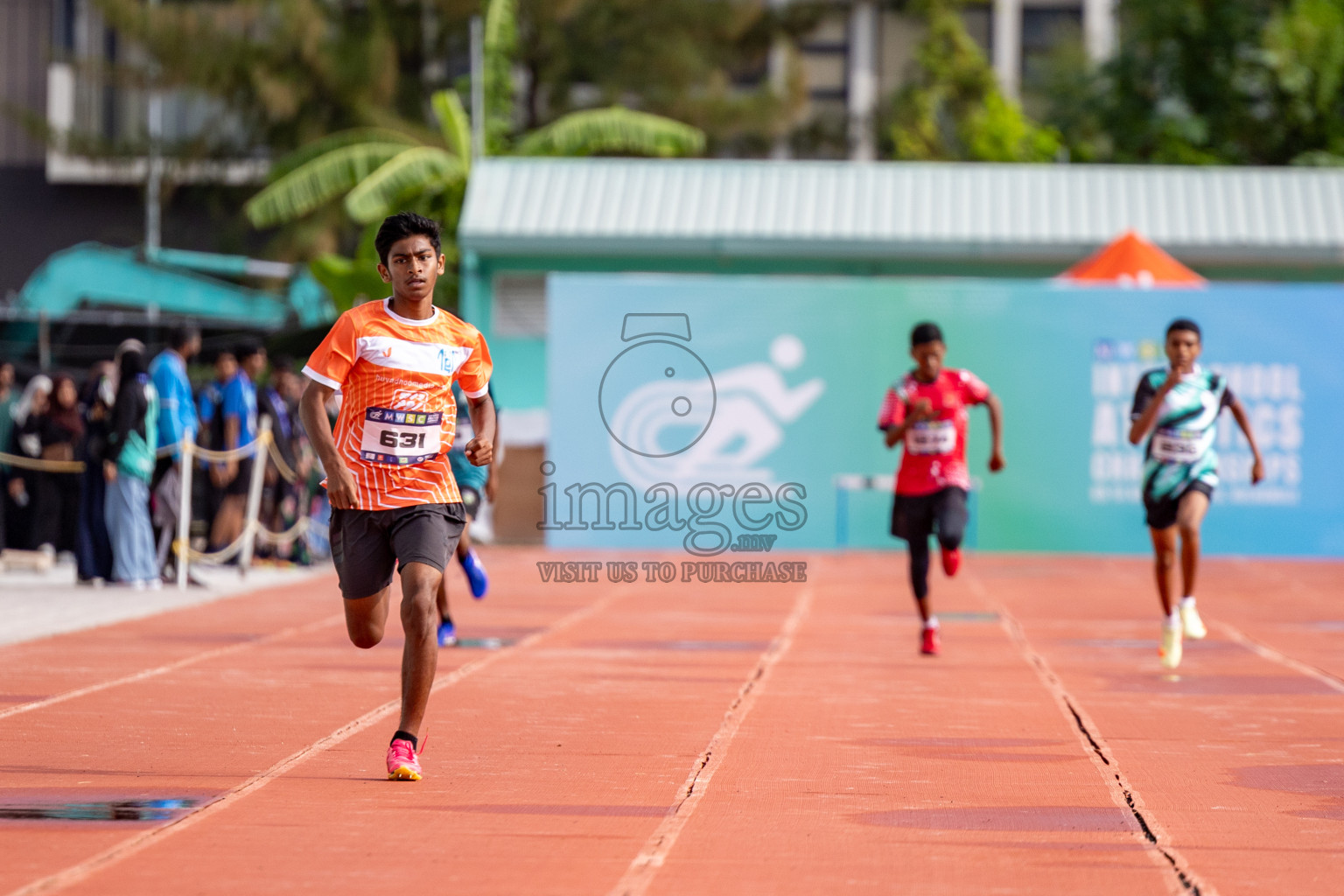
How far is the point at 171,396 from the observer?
15.2 metres

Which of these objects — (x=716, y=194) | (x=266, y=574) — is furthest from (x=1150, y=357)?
(x=266, y=574)

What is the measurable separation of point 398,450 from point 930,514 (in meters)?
4.99

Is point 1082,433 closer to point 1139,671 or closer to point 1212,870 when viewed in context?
point 1139,671

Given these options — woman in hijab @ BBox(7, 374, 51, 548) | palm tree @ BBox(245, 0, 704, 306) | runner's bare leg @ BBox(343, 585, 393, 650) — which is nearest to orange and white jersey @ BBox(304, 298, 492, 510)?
runner's bare leg @ BBox(343, 585, 393, 650)

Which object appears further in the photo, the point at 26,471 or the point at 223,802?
the point at 26,471

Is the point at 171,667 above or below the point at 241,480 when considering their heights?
below

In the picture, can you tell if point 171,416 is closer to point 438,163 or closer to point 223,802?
point 223,802

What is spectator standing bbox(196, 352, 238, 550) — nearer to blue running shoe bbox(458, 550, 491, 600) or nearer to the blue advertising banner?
the blue advertising banner

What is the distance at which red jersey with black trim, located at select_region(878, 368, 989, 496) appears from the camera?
35.4 feet

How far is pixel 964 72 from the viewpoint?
44.5 m

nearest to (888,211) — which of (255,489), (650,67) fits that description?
(255,489)

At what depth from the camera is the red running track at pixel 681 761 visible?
513 centimetres

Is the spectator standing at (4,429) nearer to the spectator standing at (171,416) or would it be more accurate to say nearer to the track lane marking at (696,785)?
the spectator standing at (171,416)

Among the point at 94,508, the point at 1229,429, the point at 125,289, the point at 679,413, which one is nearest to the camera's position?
the point at 94,508
